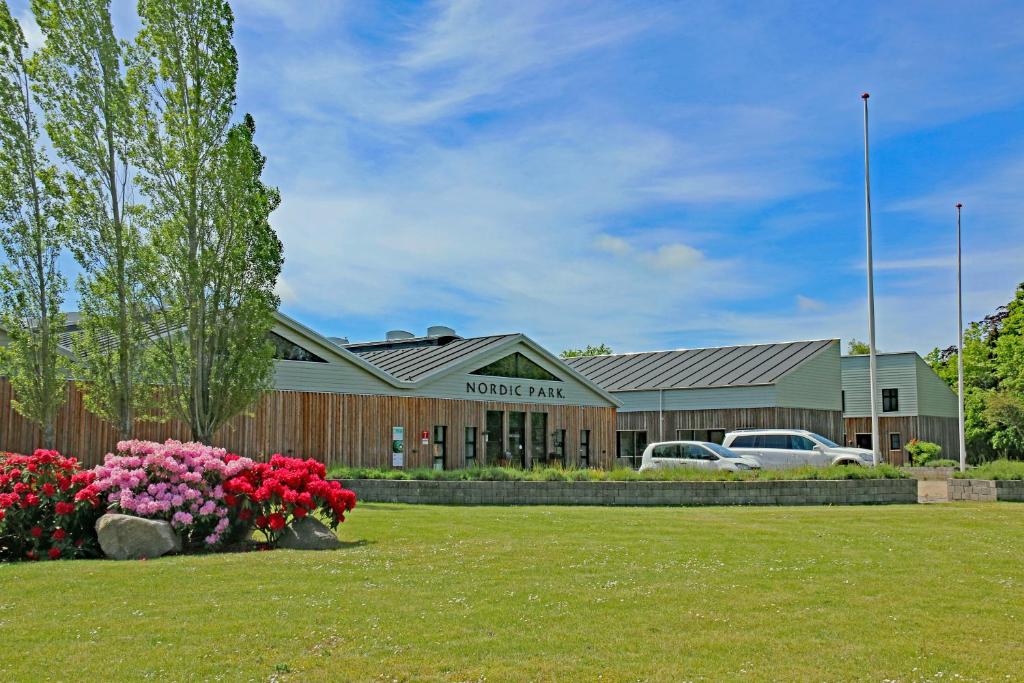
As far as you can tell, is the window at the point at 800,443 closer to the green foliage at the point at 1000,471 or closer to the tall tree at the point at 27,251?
the green foliage at the point at 1000,471

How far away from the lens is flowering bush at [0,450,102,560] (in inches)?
489

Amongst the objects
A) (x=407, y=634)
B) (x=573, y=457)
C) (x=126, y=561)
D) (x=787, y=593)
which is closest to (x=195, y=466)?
(x=126, y=561)

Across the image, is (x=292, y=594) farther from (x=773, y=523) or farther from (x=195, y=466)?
(x=773, y=523)

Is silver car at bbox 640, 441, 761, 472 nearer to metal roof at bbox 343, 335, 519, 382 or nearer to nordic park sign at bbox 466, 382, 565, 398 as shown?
nordic park sign at bbox 466, 382, 565, 398

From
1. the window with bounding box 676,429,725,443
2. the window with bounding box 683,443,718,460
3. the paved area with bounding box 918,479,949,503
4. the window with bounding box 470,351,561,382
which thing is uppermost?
the window with bounding box 470,351,561,382

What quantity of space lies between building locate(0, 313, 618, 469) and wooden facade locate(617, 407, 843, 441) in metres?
4.74

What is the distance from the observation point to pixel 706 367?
44344 millimetres

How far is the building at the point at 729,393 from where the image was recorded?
4066 centimetres

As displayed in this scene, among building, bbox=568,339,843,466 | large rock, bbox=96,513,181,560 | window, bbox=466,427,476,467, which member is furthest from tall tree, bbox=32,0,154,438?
building, bbox=568,339,843,466

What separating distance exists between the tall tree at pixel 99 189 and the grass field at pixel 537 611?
9.16m

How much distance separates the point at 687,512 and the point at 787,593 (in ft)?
30.7

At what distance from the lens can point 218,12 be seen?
20750 mm

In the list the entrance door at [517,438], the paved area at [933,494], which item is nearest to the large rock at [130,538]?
the paved area at [933,494]

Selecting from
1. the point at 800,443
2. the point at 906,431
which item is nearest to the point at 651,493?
the point at 800,443
